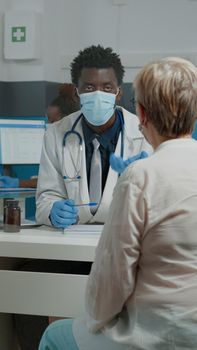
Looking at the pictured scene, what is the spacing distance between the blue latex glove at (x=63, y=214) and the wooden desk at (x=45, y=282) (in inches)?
6.4

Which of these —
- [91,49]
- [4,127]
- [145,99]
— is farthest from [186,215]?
[4,127]

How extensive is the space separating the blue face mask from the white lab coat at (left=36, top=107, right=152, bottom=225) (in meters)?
0.07

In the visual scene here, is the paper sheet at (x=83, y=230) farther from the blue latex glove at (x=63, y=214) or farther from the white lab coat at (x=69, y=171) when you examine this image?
the white lab coat at (x=69, y=171)

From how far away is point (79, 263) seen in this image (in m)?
1.64

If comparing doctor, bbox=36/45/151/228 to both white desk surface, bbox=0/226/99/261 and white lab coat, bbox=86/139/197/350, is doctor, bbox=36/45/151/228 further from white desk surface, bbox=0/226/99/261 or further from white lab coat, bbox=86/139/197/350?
white lab coat, bbox=86/139/197/350

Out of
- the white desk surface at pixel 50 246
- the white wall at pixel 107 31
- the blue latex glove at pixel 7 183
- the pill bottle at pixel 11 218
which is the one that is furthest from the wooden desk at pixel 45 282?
the white wall at pixel 107 31

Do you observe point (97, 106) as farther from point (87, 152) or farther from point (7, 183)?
point (7, 183)

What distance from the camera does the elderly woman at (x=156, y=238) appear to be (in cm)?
98

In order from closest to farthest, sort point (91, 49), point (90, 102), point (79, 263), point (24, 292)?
point (24, 292)
point (79, 263)
point (90, 102)
point (91, 49)

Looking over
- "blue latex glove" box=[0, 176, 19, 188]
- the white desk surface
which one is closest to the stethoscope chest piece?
the white desk surface

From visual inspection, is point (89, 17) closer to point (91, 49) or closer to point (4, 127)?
point (4, 127)

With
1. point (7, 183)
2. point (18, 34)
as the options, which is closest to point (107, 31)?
point (18, 34)

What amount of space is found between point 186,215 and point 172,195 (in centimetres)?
5

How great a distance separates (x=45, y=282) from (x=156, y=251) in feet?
1.88
